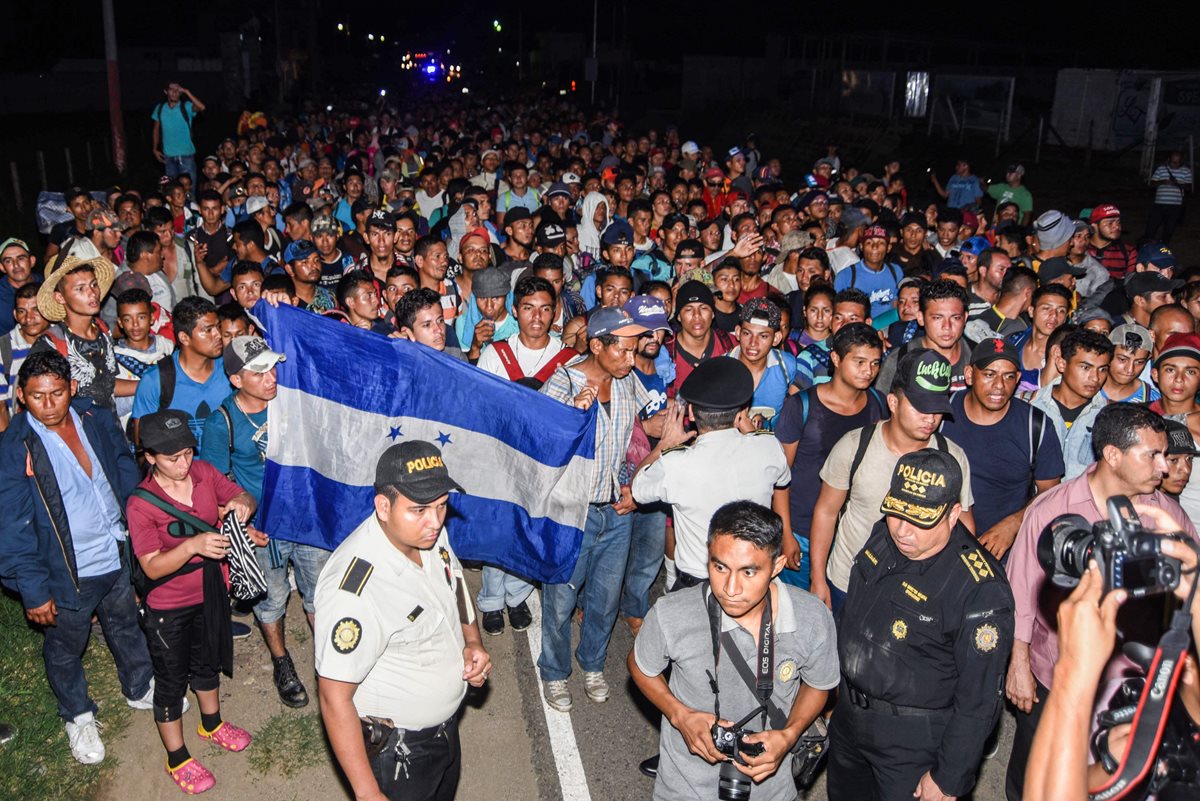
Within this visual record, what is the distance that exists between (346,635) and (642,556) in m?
3.00

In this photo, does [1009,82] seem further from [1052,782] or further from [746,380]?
[1052,782]

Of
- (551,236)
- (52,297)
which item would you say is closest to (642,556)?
(52,297)

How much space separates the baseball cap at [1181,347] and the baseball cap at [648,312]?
10.1 feet

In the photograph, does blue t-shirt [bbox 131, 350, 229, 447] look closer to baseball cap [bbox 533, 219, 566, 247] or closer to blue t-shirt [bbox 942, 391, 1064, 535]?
baseball cap [bbox 533, 219, 566, 247]

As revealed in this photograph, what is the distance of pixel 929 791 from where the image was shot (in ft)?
13.0

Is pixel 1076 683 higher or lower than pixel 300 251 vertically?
lower

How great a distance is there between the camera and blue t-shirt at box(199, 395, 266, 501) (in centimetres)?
558

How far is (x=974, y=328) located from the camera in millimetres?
7453

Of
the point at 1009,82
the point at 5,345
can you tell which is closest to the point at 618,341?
the point at 5,345

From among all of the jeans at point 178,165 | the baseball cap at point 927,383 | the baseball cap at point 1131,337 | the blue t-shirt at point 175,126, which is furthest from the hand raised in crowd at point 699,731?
the jeans at point 178,165

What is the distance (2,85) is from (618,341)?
38590 millimetres

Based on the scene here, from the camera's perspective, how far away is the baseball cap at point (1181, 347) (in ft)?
19.4

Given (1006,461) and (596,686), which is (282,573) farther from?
(1006,461)

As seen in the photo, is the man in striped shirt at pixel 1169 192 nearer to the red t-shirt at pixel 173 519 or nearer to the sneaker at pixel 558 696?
the sneaker at pixel 558 696
